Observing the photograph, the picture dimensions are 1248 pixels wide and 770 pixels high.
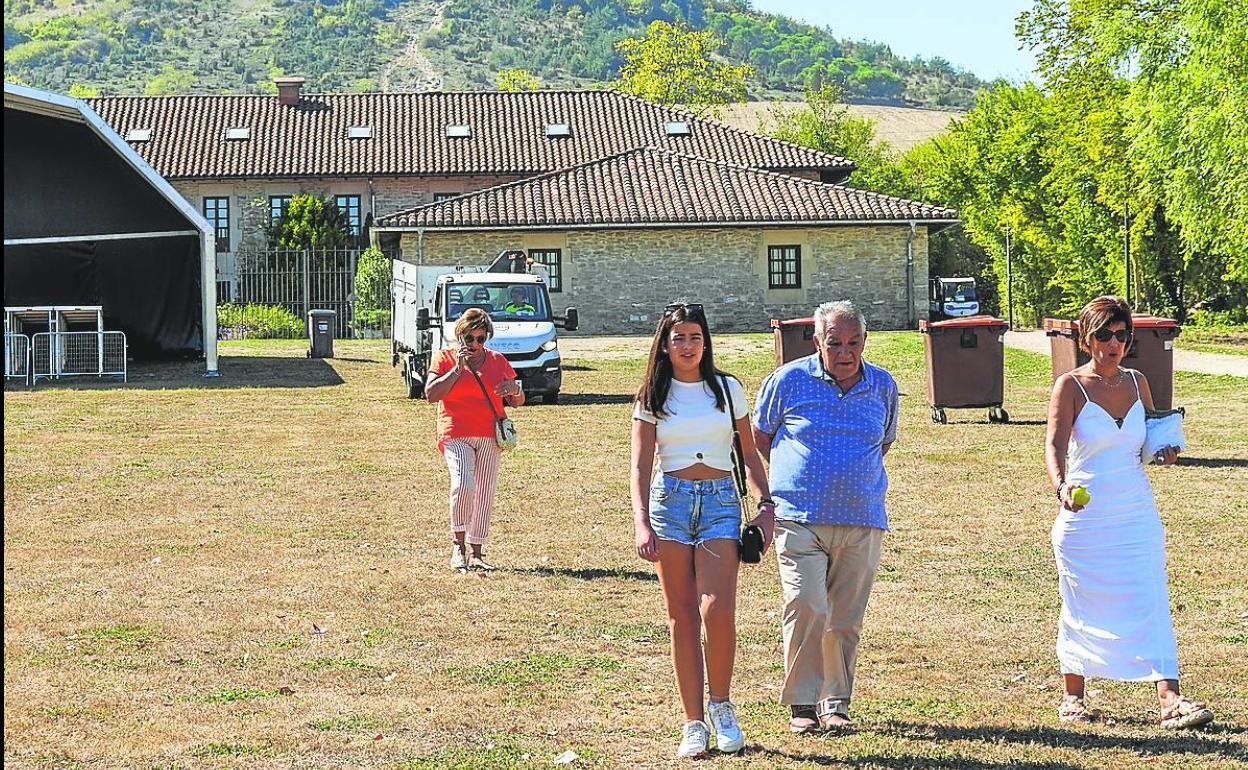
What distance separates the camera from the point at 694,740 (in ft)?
20.1

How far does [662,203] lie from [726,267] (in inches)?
92.7

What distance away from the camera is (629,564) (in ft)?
34.9

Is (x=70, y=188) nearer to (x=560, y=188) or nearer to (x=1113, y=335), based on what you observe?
(x=560, y=188)

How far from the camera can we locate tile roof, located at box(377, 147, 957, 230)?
44406mm

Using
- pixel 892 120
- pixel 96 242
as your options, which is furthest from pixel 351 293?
pixel 892 120

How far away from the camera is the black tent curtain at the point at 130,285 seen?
1316 inches

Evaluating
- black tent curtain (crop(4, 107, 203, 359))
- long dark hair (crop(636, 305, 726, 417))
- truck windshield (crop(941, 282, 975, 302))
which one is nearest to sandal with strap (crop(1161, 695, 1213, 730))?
long dark hair (crop(636, 305, 726, 417))

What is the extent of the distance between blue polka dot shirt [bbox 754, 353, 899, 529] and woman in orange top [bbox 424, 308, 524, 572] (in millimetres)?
3912

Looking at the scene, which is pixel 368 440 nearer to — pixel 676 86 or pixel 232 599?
pixel 232 599

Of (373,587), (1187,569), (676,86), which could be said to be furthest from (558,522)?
(676,86)

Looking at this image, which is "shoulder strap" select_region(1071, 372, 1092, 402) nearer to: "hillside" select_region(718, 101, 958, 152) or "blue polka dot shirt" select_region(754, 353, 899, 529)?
"blue polka dot shirt" select_region(754, 353, 899, 529)

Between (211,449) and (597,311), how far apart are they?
2753cm

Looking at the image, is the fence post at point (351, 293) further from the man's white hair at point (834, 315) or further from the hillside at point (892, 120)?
the hillside at point (892, 120)

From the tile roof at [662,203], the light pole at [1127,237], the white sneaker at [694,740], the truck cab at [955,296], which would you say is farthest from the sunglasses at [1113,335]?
the truck cab at [955,296]
